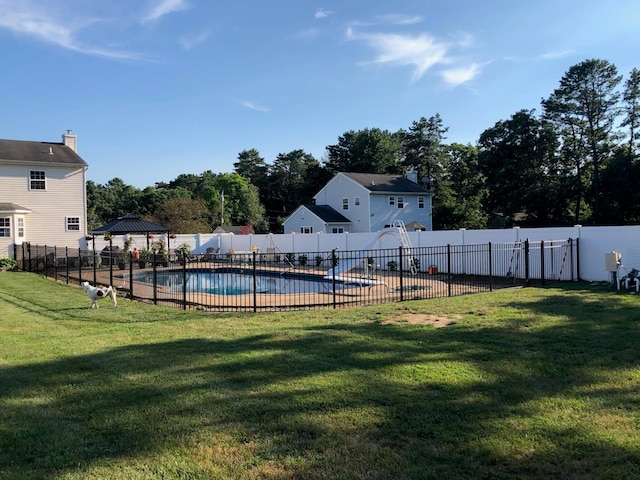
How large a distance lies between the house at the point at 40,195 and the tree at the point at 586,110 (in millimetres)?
37310

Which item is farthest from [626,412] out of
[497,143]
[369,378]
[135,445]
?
[497,143]

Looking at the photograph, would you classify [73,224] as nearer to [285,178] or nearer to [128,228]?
[128,228]

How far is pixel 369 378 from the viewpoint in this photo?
5.03m

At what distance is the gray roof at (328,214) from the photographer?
39.3 m

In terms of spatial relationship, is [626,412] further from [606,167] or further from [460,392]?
[606,167]

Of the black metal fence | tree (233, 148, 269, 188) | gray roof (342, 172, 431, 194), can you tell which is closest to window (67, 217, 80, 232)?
the black metal fence

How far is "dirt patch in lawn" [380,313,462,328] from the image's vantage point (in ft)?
27.0

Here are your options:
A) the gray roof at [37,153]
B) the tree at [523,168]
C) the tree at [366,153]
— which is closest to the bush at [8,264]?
the gray roof at [37,153]

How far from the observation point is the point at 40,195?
26.4m

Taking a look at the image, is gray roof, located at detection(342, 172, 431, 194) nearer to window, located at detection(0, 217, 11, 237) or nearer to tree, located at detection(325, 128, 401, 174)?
tree, located at detection(325, 128, 401, 174)

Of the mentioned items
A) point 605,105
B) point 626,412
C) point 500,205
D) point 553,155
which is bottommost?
point 626,412

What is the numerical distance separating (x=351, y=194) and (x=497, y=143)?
1465 centimetres

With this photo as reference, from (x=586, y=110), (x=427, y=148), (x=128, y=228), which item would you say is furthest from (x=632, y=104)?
(x=128, y=228)

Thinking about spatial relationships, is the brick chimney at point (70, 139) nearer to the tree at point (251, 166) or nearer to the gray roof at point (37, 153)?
the gray roof at point (37, 153)
